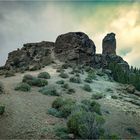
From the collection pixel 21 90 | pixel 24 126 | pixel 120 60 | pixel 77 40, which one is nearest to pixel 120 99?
pixel 21 90

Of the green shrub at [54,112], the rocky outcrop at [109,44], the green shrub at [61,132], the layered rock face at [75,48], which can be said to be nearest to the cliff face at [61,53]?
the layered rock face at [75,48]

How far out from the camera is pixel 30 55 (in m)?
82.2

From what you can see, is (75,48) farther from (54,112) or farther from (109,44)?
(54,112)

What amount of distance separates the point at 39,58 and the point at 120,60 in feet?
94.2

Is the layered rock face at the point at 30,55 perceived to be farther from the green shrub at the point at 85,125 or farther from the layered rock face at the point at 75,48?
the green shrub at the point at 85,125

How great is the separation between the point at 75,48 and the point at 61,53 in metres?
4.14

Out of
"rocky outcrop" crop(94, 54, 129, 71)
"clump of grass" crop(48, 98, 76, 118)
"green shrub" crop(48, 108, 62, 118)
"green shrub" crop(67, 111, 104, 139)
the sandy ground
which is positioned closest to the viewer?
"green shrub" crop(67, 111, 104, 139)

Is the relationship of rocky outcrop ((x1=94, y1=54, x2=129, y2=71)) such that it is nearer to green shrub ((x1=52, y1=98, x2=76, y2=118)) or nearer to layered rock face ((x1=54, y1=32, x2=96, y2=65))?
layered rock face ((x1=54, y1=32, x2=96, y2=65))

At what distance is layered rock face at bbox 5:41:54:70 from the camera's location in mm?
78344

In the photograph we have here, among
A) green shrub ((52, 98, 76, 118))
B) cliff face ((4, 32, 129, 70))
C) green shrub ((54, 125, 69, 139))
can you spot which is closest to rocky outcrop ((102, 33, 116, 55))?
cliff face ((4, 32, 129, 70))

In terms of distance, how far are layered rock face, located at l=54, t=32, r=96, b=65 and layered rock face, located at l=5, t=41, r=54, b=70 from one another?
331 cm

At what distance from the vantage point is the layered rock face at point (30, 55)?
257 feet

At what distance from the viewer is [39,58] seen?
261ft

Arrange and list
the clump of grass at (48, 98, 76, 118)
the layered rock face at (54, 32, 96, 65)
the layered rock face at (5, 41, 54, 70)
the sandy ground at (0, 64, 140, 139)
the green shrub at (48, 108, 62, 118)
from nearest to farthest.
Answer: the sandy ground at (0, 64, 140, 139), the green shrub at (48, 108, 62, 118), the clump of grass at (48, 98, 76, 118), the layered rock face at (54, 32, 96, 65), the layered rock face at (5, 41, 54, 70)
